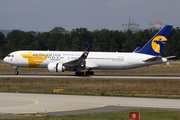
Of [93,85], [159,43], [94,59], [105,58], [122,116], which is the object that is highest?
[159,43]

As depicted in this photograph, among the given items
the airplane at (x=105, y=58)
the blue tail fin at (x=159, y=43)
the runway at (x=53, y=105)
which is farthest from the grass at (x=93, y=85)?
the blue tail fin at (x=159, y=43)

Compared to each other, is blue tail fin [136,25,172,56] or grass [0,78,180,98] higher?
blue tail fin [136,25,172,56]

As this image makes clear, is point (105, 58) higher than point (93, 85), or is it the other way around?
point (105, 58)

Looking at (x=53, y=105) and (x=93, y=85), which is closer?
(x=53, y=105)

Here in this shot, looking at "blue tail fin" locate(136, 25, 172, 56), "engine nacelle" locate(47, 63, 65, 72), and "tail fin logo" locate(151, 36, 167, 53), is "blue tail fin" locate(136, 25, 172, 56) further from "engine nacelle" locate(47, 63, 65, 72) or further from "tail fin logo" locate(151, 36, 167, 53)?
"engine nacelle" locate(47, 63, 65, 72)

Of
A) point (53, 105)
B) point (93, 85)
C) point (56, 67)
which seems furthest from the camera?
point (56, 67)

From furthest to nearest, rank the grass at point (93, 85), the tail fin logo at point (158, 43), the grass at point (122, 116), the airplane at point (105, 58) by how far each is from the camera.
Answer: the tail fin logo at point (158, 43) → the airplane at point (105, 58) → the grass at point (93, 85) → the grass at point (122, 116)

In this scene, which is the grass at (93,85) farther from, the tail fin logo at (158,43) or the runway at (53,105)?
the tail fin logo at (158,43)

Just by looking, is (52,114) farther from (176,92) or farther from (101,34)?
(101,34)

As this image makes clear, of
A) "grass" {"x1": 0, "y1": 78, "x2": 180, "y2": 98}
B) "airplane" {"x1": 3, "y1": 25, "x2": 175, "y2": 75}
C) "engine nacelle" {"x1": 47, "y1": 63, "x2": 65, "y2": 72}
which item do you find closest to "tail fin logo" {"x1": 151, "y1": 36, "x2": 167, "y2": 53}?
"airplane" {"x1": 3, "y1": 25, "x2": 175, "y2": 75}

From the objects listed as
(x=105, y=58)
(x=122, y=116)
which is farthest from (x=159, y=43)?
(x=122, y=116)

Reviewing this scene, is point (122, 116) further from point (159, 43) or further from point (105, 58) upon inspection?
point (159, 43)

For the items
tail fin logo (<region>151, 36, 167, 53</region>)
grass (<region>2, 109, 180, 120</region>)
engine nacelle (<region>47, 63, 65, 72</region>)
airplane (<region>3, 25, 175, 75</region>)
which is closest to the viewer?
grass (<region>2, 109, 180, 120</region>)

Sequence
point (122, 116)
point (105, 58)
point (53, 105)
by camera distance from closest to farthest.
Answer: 1. point (122, 116)
2. point (53, 105)
3. point (105, 58)
